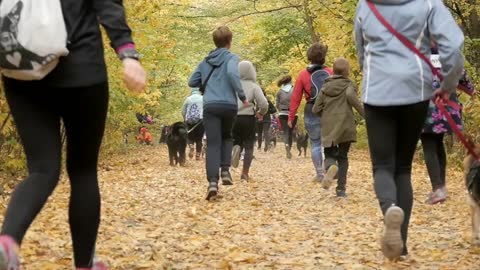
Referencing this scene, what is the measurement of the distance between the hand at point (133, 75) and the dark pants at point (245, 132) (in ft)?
25.6

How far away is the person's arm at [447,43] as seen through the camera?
4.22m

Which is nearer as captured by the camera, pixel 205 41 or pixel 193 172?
pixel 193 172

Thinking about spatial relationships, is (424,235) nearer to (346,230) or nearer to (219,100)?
(346,230)

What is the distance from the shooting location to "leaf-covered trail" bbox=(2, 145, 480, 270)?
5.08 metres

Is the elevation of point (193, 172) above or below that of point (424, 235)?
below

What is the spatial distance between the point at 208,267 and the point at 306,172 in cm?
1058

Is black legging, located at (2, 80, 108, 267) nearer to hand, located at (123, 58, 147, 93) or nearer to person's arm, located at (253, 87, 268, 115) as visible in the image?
hand, located at (123, 58, 147, 93)

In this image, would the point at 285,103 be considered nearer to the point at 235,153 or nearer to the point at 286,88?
the point at 286,88

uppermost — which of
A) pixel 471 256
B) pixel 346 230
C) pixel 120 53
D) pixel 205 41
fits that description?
pixel 120 53

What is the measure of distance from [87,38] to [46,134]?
1.49 feet

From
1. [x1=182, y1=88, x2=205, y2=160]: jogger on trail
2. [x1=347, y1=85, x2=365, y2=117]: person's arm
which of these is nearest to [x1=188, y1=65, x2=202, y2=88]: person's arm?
[x1=347, y1=85, x2=365, y2=117]: person's arm

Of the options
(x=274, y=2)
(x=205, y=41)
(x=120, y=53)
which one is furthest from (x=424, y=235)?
(x=205, y=41)

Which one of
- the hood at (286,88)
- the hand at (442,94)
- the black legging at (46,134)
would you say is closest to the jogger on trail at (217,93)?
the hand at (442,94)

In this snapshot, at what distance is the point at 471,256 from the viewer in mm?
5160
